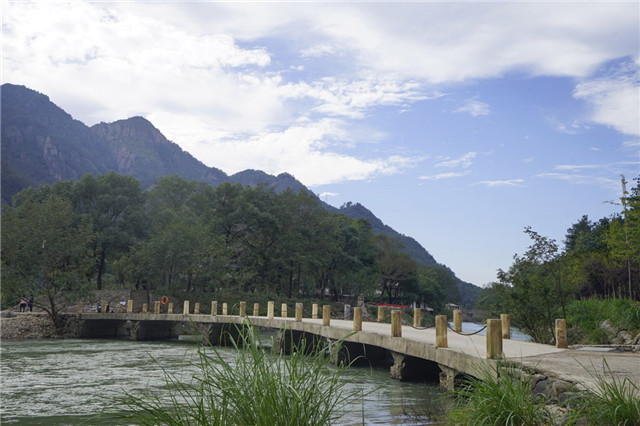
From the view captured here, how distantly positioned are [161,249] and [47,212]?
439 inches

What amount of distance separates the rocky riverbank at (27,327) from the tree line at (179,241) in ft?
3.52

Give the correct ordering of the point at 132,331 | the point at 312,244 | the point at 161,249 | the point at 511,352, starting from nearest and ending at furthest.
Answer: the point at 511,352 → the point at 132,331 → the point at 161,249 → the point at 312,244

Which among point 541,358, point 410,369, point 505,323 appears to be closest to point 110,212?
point 410,369

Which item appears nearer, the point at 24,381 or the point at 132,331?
the point at 24,381

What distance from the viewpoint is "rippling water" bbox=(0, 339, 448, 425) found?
9.51m

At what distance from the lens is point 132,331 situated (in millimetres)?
31469

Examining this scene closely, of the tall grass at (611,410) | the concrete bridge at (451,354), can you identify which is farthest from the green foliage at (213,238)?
the tall grass at (611,410)

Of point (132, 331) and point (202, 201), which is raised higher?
point (202, 201)

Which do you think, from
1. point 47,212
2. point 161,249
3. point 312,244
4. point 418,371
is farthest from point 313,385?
point 312,244

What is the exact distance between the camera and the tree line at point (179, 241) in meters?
32.1

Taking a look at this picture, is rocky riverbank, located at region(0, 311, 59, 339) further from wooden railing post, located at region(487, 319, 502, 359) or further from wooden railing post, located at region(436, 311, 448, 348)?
wooden railing post, located at region(487, 319, 502, 359)

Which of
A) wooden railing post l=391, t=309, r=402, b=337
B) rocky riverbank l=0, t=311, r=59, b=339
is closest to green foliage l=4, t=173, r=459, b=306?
rocky riverbank l=0, t=311, r=59, b=339

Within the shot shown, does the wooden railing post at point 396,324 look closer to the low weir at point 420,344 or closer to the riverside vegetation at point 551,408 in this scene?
the low weir at point 420,344

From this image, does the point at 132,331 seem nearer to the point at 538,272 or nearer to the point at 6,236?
the point at 6,236
